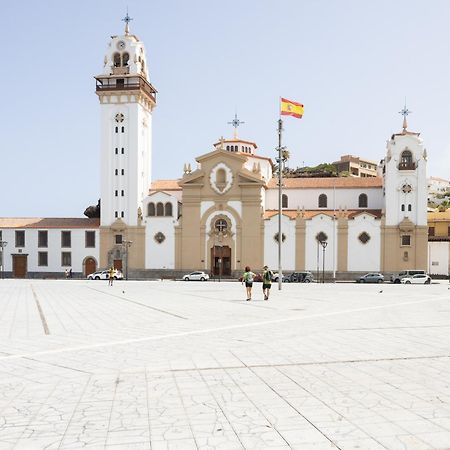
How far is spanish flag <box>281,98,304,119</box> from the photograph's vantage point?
34781 millimetres

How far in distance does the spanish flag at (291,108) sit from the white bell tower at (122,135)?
29656 mm

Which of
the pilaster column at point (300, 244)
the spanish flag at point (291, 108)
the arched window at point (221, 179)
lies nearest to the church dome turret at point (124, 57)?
the arched window at point (221, 179)

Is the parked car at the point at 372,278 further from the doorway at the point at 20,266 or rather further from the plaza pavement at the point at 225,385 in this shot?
the doorway at the point at 20,266

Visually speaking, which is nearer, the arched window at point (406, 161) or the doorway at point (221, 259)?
the arched window at point (406, 161)

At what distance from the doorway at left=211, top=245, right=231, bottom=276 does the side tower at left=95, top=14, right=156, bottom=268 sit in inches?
324

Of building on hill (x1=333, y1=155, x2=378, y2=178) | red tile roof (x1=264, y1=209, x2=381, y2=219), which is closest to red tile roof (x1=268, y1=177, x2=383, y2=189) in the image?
red tile roof (x1=264, y1=209, x2=381, y2=219)

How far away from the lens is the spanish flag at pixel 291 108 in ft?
114

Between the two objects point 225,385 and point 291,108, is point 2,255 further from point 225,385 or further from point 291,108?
point 225,385

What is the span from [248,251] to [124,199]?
1533 cm

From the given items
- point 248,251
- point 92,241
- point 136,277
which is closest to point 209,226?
point 248,251

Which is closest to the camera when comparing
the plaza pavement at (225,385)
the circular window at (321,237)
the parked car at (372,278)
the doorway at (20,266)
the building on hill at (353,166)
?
the plaza pavement at (225,385)

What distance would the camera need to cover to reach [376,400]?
25.2 feet

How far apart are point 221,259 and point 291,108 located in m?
27.6

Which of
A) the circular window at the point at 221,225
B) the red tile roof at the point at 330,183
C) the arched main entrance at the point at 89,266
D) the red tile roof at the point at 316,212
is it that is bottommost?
the arched main entrance at the point at 89,266
